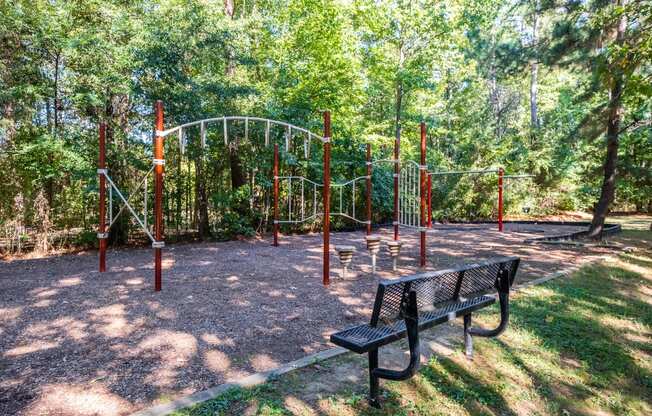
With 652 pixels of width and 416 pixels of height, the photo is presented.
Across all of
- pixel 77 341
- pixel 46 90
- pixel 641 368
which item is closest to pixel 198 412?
pixel 77 341

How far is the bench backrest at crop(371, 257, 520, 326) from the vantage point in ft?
8.23

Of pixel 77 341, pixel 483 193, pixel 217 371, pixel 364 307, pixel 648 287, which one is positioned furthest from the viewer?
pixel 483 193

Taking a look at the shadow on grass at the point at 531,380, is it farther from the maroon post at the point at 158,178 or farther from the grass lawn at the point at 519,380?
the maroon post at the point at 158,178

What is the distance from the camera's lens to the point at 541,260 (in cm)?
705

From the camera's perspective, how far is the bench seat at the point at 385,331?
90.1 inches

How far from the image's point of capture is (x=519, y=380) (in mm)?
2766

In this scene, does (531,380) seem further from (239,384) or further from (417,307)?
(239,384)

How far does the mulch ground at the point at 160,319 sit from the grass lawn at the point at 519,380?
429 millimetres

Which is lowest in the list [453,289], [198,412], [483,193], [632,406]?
[632,406]

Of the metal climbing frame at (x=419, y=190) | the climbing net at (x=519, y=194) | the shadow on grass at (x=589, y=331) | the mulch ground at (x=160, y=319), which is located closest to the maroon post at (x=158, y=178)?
the mulch ground at (x=160, y=319)

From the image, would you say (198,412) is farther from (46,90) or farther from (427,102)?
(427,102)

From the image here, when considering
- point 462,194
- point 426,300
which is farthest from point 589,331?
point 462,194

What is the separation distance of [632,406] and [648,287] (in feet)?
11.6

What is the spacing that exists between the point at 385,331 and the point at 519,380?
1.10 meters
